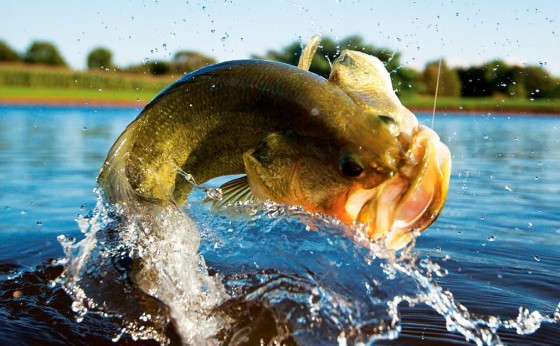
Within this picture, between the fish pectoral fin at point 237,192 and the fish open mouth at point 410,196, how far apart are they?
0.47 metres

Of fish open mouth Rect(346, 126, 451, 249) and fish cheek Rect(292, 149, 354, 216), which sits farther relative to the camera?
fish cheek Rect(292, 149, 354, 216)

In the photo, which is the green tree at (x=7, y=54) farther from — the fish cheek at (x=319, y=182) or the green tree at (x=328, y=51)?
the fish cheek at (x=319, y=182)

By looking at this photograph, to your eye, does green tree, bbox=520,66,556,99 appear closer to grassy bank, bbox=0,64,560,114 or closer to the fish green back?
A: the fish green back

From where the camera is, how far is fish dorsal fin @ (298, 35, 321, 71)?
2696 mm

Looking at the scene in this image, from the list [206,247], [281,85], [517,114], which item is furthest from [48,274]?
[517,114]

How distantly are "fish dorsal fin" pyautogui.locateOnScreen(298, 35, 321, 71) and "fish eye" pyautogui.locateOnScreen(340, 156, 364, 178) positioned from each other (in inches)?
21.3

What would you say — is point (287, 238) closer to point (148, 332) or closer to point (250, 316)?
point (250, 316)

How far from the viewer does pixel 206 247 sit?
4273 mm

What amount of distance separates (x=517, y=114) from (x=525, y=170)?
31006 mm

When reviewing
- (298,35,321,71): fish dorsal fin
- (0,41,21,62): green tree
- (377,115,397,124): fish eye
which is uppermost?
(298,35,321,71): fish dorsal fin

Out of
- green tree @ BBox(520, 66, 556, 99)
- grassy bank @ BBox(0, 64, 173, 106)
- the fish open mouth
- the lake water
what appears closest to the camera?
the fish open mouth

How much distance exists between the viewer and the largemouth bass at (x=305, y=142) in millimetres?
2301

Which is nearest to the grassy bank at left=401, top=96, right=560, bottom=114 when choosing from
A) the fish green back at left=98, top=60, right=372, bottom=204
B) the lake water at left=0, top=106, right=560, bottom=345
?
the lake water at left=0, top=106, right=560, bottom=345

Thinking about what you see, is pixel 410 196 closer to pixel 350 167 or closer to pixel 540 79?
pixel 350 167
